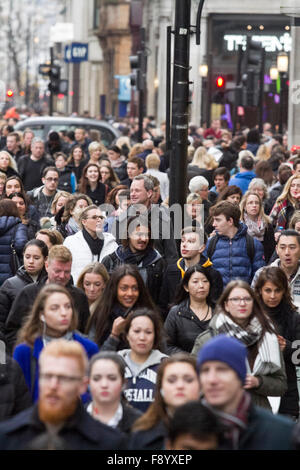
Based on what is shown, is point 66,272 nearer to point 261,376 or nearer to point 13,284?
point 13,284

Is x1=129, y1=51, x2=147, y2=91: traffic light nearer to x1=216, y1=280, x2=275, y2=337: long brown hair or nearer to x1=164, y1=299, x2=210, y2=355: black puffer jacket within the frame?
x1=164, y1=299, x2=210, y2=355: black puffer jacket

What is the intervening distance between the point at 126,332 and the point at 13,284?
2.03 meters

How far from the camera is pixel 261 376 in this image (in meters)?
8.45

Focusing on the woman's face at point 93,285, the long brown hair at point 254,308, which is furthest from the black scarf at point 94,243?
the long brown hair at point 254,308

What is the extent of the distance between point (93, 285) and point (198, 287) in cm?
82

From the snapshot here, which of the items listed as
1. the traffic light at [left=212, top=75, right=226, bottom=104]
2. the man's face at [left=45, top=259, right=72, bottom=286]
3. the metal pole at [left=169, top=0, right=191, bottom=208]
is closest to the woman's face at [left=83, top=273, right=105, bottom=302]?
the man's face at [left=45, top=259, right=72, bottom=286]

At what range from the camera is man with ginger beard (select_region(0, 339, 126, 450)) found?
580 centimetres

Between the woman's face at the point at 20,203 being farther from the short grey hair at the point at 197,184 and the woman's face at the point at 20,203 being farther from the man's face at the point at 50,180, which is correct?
the short grey hair at the point at 197,184

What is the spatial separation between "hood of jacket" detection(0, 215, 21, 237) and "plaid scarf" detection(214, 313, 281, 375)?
478 cm

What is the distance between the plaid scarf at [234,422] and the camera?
219 inches

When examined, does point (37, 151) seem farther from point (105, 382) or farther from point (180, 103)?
point (105, 382)

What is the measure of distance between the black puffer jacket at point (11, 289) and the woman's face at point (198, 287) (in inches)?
44.7

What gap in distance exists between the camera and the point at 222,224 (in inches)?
475
